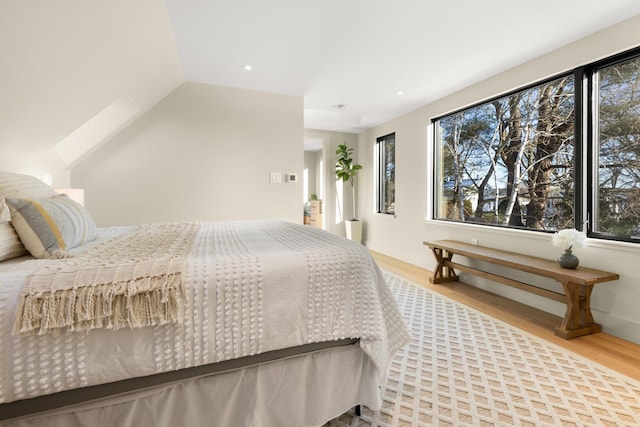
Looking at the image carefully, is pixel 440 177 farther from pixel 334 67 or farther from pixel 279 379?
pixel 279 379

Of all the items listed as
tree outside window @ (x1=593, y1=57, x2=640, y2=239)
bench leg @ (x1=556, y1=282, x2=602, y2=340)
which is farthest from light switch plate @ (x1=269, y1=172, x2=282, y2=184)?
tree outside window @ (x1=593, y1=57, x2=640, y2=239)

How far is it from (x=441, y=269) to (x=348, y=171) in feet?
9.35

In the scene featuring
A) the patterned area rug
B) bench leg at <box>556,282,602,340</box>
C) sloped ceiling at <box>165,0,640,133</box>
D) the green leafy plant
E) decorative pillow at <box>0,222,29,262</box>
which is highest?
sloped ceiling at <box>165,0,640,133</box>

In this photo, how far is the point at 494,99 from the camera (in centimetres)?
342

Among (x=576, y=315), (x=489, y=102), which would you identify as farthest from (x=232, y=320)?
(x=489, y=102)

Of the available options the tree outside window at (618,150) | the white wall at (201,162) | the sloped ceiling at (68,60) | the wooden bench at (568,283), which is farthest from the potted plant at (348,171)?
the tree outside window at (618,150)

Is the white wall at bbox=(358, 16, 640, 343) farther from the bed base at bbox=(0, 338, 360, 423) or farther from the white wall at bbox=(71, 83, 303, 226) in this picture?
the bed base at bbox=(0, 338, 360, 423)

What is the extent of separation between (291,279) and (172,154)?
301cm

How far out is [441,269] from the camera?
371 cm

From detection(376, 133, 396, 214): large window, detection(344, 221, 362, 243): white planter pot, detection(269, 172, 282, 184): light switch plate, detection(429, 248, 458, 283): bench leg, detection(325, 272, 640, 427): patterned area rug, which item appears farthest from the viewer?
detection(344, 221, 362, 243): white planter pot

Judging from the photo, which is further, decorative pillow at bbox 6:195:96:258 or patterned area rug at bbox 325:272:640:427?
patterned area rug at bbox 325:272:640:427

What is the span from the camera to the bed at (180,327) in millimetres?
904

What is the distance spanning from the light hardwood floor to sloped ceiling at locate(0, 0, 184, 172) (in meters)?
3.73

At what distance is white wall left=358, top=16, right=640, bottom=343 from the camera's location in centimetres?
230
